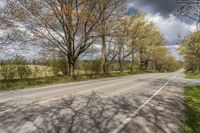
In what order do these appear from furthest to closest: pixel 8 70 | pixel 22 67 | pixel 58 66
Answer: pixel 58 66, pixel 22 67, pixel 8 70

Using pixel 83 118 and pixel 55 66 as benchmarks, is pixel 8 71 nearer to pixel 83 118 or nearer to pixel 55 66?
pixel 55 66

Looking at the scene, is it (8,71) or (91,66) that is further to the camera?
(91,66)

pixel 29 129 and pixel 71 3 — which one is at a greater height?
pixel 71 3

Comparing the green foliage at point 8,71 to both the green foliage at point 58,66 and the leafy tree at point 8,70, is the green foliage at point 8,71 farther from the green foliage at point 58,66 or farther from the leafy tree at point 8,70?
the green foliage at point 58,66

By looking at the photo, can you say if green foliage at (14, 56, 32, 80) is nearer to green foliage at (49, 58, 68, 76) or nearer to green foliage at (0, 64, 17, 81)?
green foliage at (0, 64, 17, 81)

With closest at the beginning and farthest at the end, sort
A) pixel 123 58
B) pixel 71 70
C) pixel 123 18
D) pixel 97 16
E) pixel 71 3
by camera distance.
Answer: pixel 71 3, pixel 71 70, pixel 97 16, pixel 123 18, pixel 123 58

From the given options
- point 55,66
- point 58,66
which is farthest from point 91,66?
point 55,66

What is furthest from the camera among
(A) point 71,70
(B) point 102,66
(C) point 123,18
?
(B) point 102,66

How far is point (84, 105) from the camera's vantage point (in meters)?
11.1

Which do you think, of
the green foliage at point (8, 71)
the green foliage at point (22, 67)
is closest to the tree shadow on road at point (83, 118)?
the green foliage at point (8, 71)

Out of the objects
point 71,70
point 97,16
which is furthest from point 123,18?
point 71,70

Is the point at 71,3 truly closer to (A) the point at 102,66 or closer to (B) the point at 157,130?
(A) the point at 102,66

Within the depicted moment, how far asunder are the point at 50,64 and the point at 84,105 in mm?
23504

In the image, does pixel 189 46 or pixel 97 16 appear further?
pixel 189 46
